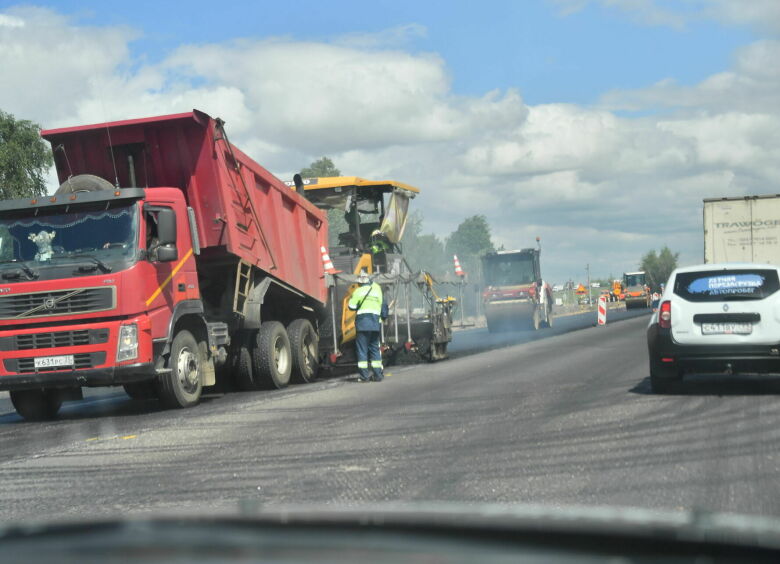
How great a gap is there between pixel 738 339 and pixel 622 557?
10.3 m

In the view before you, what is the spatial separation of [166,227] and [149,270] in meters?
0.53

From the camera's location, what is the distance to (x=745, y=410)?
1020 cm

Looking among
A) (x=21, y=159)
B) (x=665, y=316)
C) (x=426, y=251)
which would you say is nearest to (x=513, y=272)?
(x=21, y=159)

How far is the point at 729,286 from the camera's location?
11609mm

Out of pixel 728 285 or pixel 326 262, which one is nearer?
pixel 728 285

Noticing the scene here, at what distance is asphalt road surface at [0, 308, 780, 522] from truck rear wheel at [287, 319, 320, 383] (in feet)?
4.97

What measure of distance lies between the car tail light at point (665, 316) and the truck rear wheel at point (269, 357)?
543 centimetres

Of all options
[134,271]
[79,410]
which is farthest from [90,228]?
[79,410]

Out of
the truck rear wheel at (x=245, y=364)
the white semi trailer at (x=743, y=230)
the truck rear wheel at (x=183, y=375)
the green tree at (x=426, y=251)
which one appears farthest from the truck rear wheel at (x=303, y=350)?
the green tree at (x=426, y=251)

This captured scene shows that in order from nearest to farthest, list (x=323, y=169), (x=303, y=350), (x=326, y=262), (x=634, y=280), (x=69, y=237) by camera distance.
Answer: (x=69, y=237) < (x=303, y=350) < (x=326, y=262) < (x=634, y=280) < (x=323, y=169)

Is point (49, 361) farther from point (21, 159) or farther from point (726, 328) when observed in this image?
point (21, 159)

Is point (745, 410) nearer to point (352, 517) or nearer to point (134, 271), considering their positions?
point (134, 271)

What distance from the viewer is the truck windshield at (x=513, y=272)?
3628cm

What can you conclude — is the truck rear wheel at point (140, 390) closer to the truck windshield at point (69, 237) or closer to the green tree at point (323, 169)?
the truck windshield at point (69, 237)
